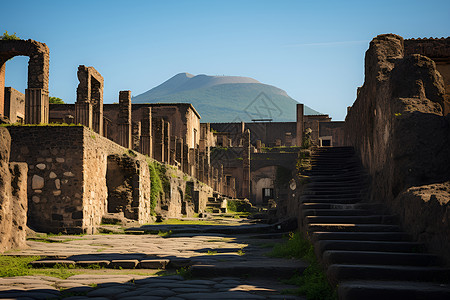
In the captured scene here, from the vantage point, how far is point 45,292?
190 inches

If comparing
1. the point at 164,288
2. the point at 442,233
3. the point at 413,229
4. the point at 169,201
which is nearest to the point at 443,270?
the point at 442,233

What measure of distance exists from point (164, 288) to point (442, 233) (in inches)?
125

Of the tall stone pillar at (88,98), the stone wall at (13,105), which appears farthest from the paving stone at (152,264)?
the stone wall at (13,105)

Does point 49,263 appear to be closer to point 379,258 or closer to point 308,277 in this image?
point 308,277

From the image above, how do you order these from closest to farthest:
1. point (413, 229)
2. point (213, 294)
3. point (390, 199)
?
point (213, 294) → point (413, 229) → point (390, 199)

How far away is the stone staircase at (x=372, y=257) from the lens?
14.1 feet

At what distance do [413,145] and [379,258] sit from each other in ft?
9.26

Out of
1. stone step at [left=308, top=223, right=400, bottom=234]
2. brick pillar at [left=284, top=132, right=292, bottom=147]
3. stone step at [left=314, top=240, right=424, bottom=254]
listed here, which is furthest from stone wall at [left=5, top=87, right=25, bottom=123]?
→ brick pillar at [left=284, top=132, right=292, bottom=147]

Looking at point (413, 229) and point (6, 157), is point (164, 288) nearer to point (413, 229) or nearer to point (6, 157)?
point (413, 229)

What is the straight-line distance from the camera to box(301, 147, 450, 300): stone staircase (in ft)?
14.1

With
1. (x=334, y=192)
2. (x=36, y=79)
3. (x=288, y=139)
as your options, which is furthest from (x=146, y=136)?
(x=288, y=139)

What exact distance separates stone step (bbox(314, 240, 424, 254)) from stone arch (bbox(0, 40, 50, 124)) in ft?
34.9

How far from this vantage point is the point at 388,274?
4.96 meters

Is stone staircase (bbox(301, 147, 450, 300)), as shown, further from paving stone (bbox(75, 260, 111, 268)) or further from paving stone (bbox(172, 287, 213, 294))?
paving stone (bbox(75, 260, 111, 268))
